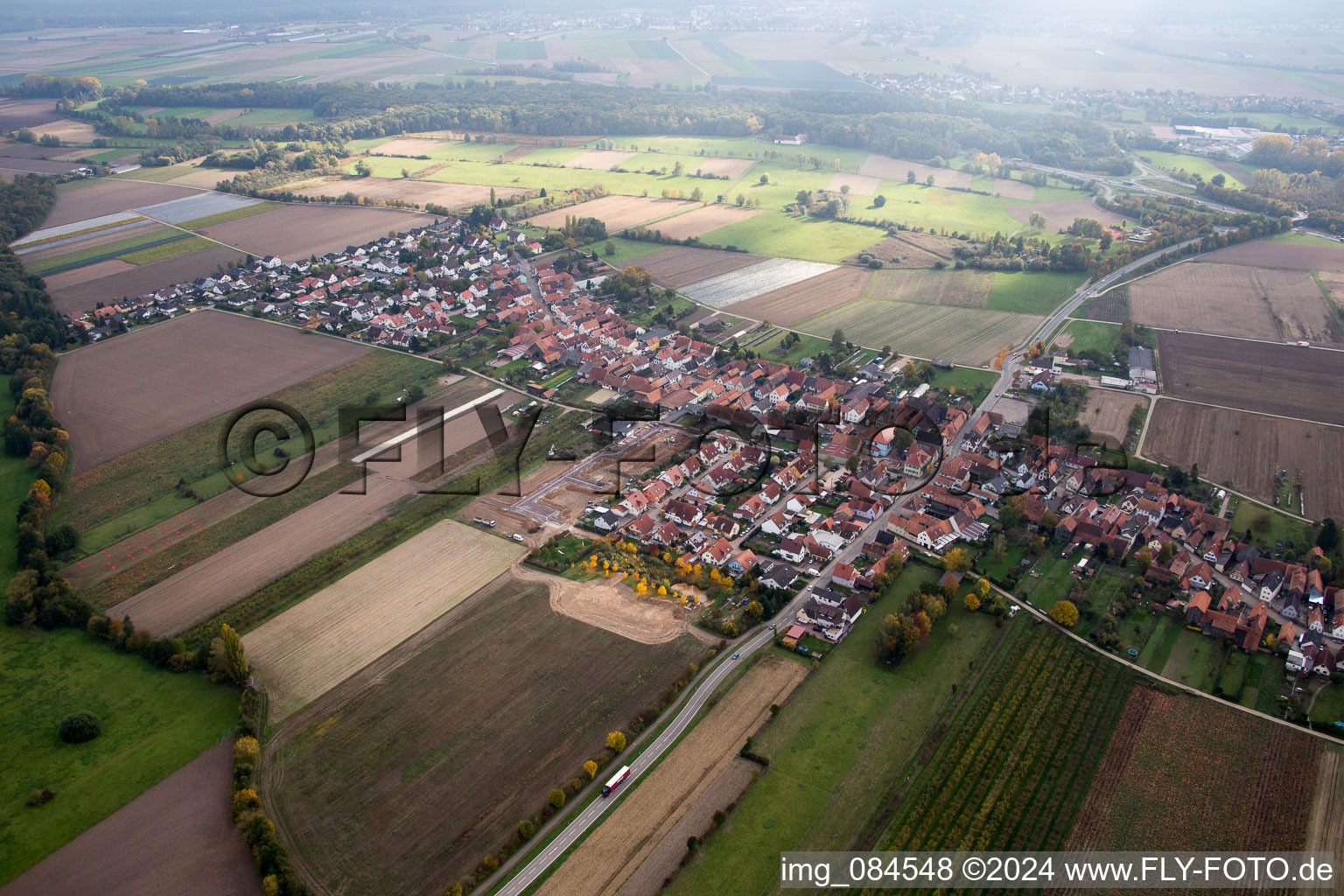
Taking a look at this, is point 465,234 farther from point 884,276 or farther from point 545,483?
point 545,483

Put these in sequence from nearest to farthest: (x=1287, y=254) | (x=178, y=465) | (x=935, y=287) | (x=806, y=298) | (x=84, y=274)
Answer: (x=178, y=465) < (x=806, y=298) < (x=935, y=287) < (x=84, y=274) < (x=1287, y=254)

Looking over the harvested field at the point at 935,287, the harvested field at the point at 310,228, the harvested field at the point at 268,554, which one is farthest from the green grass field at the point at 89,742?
the harvested field at the point at 935,287

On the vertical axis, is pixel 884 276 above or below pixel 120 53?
below

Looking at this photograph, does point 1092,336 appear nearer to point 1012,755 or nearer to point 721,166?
point 1012,755

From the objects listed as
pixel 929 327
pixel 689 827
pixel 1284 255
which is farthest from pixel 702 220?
pixel 689 827

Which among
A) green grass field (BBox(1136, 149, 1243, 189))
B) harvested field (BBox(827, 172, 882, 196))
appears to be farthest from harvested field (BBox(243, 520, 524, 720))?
green grass field (BBox(1136, 149, 1243, 189))

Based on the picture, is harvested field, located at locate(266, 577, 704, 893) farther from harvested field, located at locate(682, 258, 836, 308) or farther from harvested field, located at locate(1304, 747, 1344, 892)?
harvested field, located at locate(682, 258, 836, 308)

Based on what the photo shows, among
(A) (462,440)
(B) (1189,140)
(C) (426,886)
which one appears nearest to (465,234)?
(A) (462,440)
